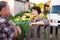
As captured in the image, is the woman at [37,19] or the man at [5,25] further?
the woman at [37,19]

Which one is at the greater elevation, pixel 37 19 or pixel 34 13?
pixel 34 13

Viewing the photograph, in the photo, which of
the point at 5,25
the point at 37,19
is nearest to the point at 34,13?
the point at 37,19

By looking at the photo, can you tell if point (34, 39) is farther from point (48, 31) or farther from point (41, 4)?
point (41, 4)

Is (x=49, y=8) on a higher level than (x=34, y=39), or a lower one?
higher

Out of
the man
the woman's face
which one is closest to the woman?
the woman's face

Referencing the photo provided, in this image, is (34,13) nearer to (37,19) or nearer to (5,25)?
(37,19)

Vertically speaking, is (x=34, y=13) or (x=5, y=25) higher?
(x=34, y=13)

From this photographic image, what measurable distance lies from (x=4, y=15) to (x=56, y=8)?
1.14 m

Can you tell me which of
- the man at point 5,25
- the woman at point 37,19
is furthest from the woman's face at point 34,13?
the man at point 5,25

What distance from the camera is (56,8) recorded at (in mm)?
3801

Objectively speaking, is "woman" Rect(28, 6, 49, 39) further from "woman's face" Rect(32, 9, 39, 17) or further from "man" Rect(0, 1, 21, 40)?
"man" Rect(0, 1, 21, 40)

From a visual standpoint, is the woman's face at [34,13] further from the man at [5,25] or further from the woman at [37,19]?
the man at [5,25]

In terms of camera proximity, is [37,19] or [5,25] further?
[37,19]

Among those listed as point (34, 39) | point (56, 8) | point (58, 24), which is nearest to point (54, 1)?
point (56, 8)
